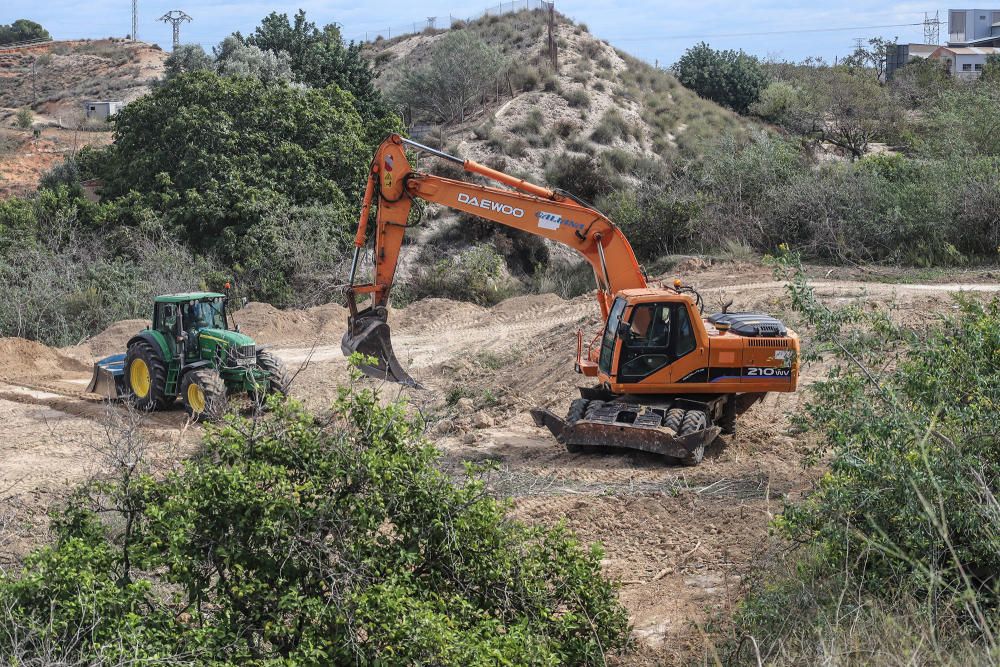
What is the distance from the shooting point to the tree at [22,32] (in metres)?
76.6

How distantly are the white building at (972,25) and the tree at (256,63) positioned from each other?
Result: 6716cm

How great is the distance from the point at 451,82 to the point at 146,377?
89.4 ft

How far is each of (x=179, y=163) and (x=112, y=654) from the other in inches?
933

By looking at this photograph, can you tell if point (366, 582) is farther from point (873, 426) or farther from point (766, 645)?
point (873, 426)

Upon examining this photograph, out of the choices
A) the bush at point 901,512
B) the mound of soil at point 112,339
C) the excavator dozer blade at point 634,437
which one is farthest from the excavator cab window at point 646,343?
the mound of soil at point 112,339

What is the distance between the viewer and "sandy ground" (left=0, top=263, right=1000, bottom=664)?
9.46 metres

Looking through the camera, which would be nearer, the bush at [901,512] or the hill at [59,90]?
the bush at [901,512]

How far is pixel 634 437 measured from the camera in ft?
40.1

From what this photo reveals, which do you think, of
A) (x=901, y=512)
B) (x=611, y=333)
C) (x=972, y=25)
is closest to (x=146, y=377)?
(x=611, y=333)

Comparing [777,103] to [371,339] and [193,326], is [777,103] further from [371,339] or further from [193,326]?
[193,326]

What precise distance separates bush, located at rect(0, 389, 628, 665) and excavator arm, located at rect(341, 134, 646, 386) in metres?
6.87

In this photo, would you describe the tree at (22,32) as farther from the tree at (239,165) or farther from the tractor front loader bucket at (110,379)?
the tractor front loader bucket at (110,379)

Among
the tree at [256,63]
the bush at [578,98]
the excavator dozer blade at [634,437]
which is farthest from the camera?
the bush at [578,98]

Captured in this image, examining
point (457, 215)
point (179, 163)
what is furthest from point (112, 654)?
point (457, 215)
